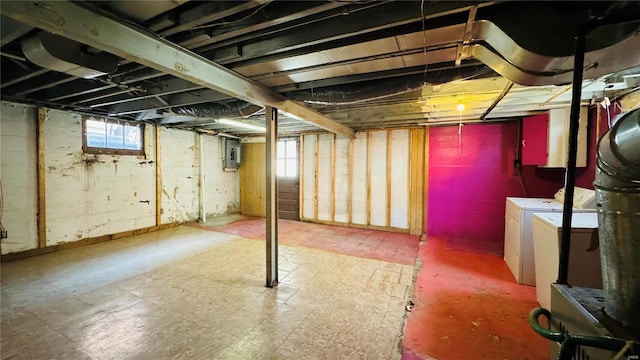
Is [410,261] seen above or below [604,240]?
below

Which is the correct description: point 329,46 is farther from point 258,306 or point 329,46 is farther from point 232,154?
point 232,154

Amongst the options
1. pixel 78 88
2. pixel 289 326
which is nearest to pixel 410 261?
pixel 289 326

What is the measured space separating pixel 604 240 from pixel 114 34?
2.53m

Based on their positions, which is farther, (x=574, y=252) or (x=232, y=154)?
(x=232, y=154)

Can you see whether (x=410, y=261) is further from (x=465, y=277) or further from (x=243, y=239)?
(x=243, y=239)

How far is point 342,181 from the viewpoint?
5.69m

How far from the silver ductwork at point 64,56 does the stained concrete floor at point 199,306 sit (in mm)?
2075

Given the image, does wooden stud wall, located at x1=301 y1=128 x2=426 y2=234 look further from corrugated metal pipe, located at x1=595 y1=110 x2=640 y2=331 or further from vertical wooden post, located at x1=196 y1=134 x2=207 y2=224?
corrugated metal pipe, located at x1=595 y1=110 x2=640 y2=331

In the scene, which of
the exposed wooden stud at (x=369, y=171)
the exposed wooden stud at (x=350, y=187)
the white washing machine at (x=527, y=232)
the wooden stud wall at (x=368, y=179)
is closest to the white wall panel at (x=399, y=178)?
the wooden stud wall at (x=368, y=179)

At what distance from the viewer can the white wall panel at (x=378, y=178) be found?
207 inches

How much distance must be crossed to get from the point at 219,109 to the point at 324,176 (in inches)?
123

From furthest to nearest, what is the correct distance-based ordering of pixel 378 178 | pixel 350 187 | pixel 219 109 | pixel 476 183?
pixel 350 187 → pixel 378 178 → pixel 476 183 → pixel 219 109

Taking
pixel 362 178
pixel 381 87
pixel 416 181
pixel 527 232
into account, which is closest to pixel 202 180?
pixel 362 178

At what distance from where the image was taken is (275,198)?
2.84 m
